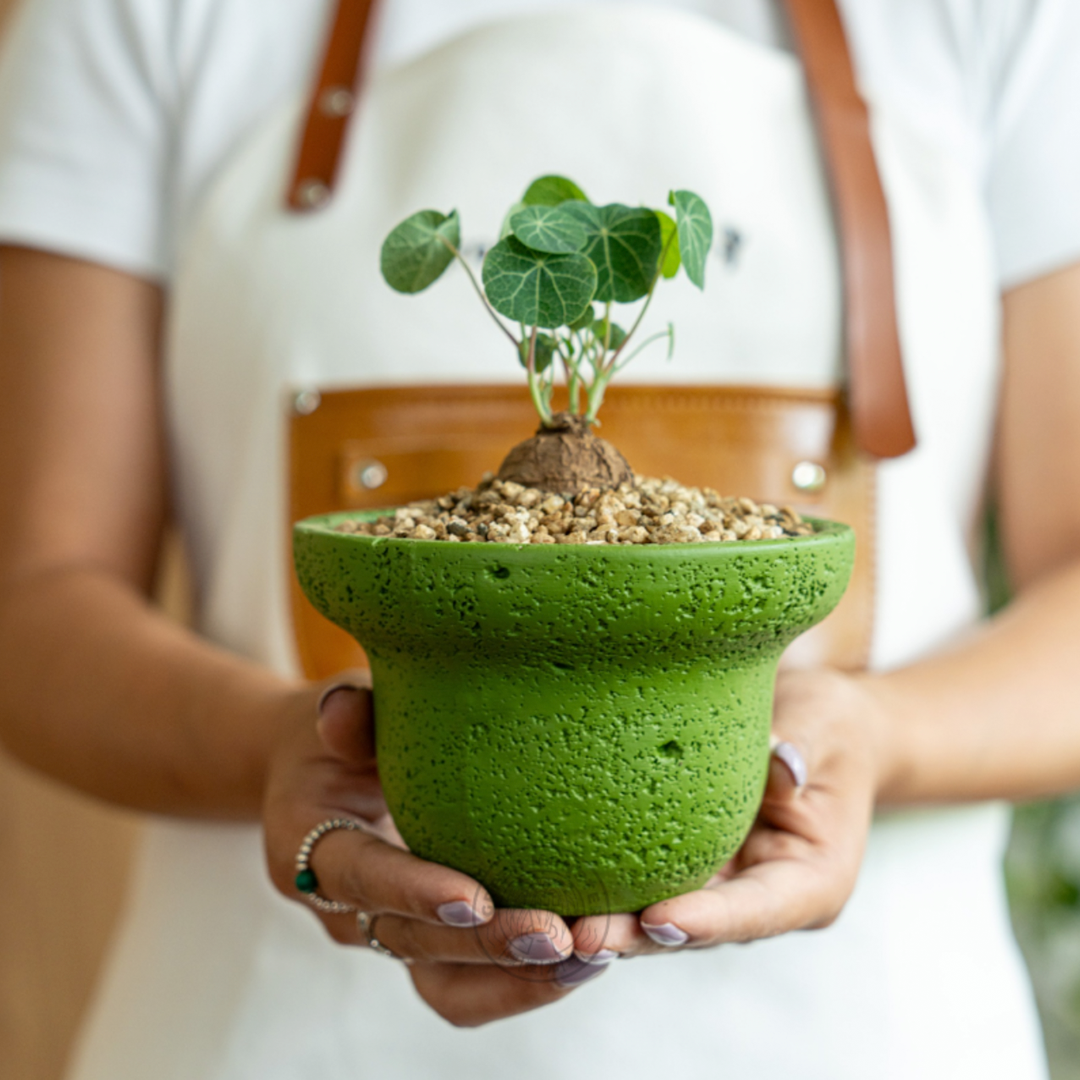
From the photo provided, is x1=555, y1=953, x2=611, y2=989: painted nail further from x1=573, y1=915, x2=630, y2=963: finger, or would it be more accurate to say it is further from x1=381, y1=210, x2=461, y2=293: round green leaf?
x1=381, y1=210, x2=461, y2=293: round green leaf

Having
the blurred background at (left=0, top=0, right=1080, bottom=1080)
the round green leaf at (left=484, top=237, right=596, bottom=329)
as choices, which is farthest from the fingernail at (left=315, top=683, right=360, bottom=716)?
the blurred background at (left=0, top=0, right=1080, bottom=1080)

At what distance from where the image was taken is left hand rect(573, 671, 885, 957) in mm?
469

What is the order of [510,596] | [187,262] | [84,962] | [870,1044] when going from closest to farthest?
[510,596] < [870,1044] < [187,262] < [84,962]

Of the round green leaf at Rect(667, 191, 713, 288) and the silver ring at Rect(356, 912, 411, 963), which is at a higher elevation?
the round green leaf at Rect(667, 191, 713, 288)

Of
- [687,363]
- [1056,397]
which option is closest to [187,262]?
[687,363]

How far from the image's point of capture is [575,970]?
48 cm

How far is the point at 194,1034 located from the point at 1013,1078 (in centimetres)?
62

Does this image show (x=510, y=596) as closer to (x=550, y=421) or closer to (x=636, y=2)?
(x=550, y=421)

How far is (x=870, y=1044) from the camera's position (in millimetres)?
761

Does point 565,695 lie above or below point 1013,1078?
above

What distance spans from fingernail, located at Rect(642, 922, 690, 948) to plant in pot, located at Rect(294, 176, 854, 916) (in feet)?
0.06

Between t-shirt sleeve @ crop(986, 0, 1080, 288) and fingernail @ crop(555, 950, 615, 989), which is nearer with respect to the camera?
fingernail @ crop(555, 950, 615, 989)

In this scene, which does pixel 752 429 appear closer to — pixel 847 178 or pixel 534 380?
Result: pixel 847 178

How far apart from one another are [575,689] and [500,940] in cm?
12
